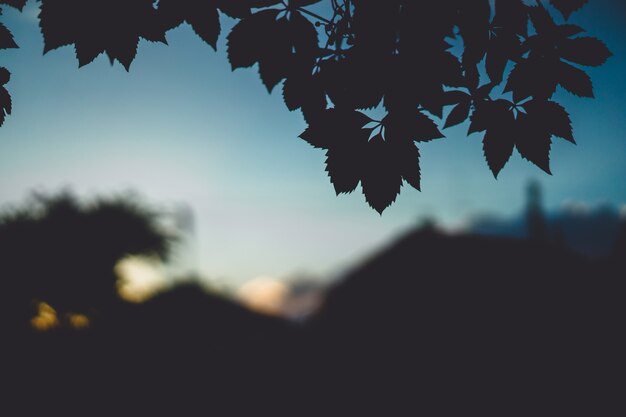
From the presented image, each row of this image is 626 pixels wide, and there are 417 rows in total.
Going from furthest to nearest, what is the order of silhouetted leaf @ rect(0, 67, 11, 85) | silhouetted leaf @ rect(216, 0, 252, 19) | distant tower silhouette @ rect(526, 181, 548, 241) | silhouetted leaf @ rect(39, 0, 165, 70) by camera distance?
1. distant tower silhouette @ rect(526, 181, 548, 241)
2. silhouetted leaf @ rect(0, 67, 11, 85)
3. silhouetted leaf @ rect(216, 0, 252, 19)
4. silhouetted leaf @ rect(39, 0, 165, 70)

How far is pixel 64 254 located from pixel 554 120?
306 inches

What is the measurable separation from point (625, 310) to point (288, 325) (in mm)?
12012

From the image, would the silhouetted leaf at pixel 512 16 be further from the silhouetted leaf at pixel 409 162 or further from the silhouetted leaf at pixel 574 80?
the silhouetted leaf at pixel 409 162

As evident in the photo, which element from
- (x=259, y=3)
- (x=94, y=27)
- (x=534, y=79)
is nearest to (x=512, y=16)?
(x=534, y=79)

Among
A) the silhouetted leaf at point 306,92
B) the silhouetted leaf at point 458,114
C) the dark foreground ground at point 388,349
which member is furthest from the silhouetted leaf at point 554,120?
the dark foreground ground at point 388,349

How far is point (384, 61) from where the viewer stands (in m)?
1.01

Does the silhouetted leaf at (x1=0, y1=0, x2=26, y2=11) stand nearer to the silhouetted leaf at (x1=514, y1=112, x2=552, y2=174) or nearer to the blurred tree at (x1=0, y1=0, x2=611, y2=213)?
the blurred tree at (x1=0, y1=0, x2=611, y2=213)

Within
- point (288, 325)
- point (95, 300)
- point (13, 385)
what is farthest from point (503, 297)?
point (13, 385)

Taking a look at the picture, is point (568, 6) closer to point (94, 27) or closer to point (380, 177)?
point (380, 177)

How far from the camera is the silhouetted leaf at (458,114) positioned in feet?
3.79

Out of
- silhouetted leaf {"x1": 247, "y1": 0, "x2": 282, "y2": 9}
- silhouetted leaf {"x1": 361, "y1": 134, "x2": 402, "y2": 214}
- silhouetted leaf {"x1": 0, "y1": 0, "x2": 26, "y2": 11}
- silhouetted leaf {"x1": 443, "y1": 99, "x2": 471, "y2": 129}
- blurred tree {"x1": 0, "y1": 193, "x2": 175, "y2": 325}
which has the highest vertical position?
blurred tree {"x1": 0, "y1": 193, "x2": 175, "y2": 325}

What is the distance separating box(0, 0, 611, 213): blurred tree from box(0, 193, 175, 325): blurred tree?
6455 millimetres

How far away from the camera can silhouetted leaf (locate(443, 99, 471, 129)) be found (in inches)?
45.4

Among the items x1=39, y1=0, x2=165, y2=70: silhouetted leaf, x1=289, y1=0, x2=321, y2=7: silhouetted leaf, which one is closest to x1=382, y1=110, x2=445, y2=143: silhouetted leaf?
x1=289, y1=0, x2=321, y2=7: silhouetted leaf
